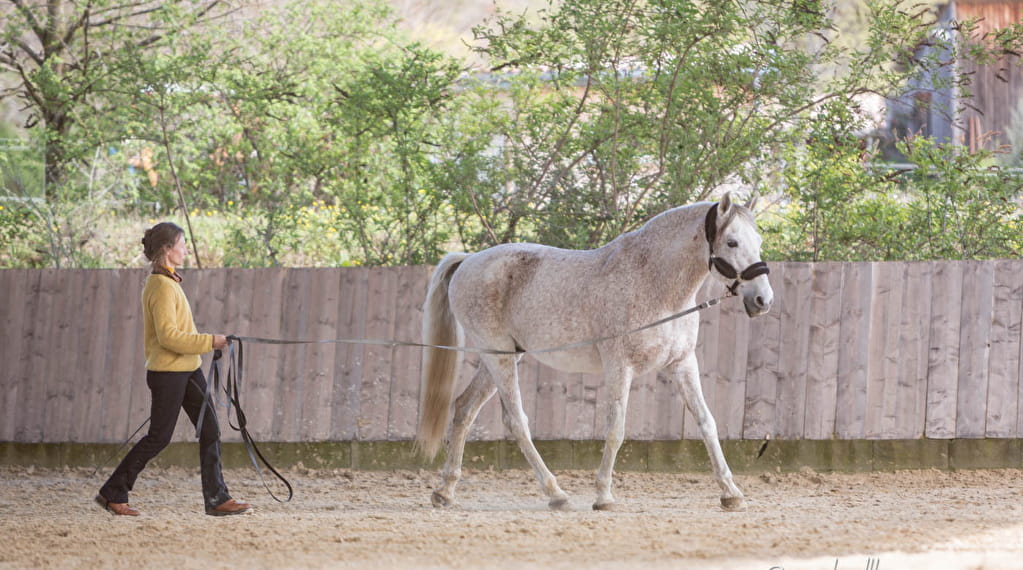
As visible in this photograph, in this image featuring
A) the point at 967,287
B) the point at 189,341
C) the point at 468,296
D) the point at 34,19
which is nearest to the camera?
the point at 189,341

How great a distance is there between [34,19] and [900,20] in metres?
9.41

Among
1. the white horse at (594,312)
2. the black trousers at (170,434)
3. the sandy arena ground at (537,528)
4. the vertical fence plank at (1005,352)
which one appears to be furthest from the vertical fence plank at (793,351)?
the black trousers at (170,434)

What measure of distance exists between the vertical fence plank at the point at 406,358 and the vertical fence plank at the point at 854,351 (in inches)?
133

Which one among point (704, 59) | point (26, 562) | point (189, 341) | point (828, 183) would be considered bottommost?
point (26, 562)

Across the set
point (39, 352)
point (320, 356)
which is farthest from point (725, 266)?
point (39, 352)

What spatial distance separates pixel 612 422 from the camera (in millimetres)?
5793

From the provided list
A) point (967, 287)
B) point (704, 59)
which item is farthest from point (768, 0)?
point (967, 287)

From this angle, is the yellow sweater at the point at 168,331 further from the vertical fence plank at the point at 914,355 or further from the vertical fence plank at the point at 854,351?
the vertical fence plank at the point at 914,355

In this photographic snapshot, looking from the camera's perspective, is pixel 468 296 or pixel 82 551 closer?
pixel 82 551

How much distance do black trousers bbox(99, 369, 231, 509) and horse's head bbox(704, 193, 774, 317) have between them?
9.86 ft

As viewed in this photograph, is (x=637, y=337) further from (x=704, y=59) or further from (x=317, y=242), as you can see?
(x=317, y=242)

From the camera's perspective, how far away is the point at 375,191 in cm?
917

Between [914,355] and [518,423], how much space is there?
140 inches

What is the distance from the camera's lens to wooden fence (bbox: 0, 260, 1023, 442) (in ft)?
25.5
